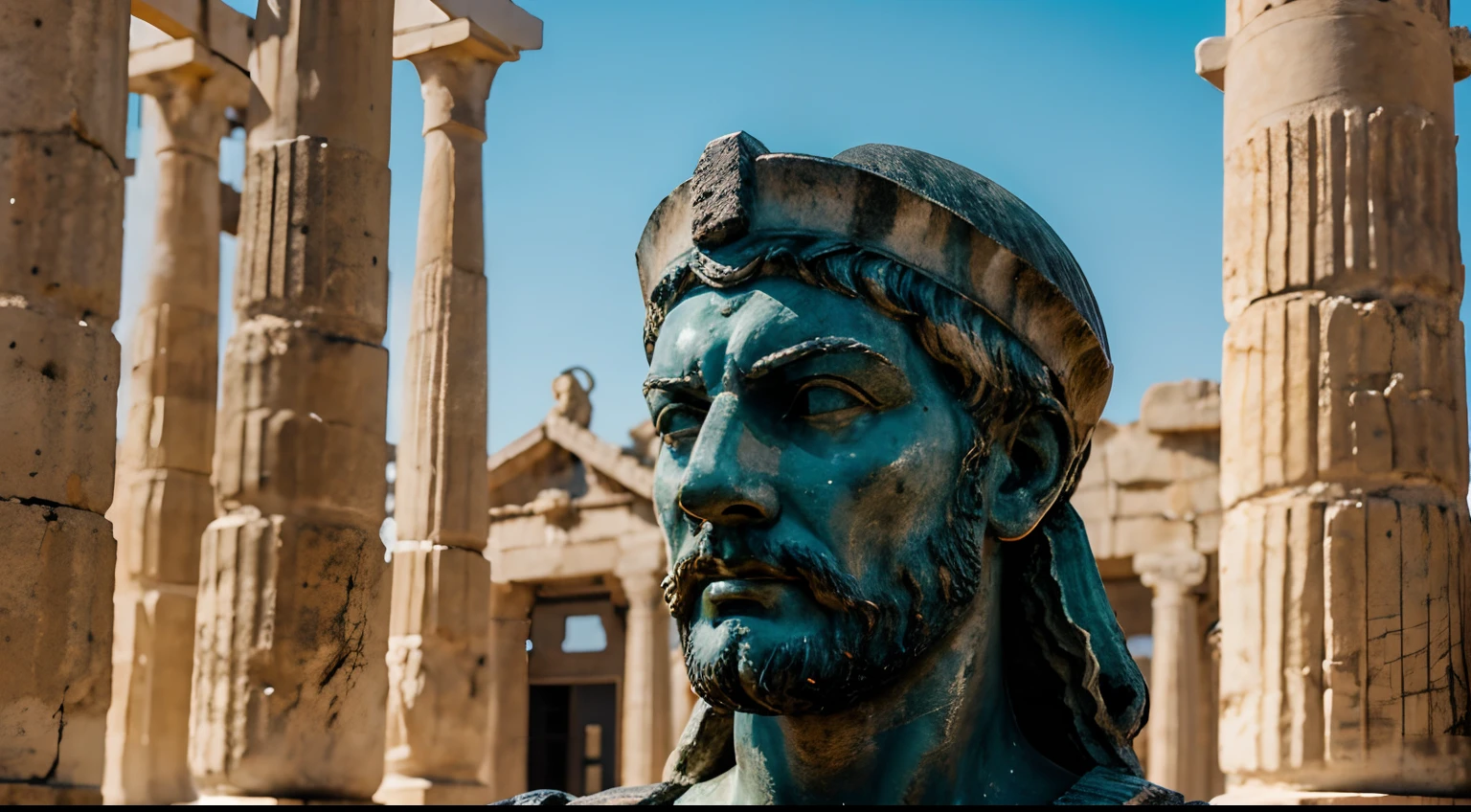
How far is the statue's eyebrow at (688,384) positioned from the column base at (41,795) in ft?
18.9

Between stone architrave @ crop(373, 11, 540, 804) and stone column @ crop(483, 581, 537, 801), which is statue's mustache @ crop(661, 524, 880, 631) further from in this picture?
stone column @ crop(483, 581, 537, 801)

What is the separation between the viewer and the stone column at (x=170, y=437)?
13.5 metres

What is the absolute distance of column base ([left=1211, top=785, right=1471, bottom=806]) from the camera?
766cm

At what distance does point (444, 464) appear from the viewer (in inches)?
575

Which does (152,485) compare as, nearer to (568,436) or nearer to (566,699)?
(568,436)

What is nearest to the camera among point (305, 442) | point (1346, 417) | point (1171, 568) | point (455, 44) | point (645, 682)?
point (1346, 417)

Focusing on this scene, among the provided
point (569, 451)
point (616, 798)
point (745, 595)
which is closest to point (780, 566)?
point (745, 595)

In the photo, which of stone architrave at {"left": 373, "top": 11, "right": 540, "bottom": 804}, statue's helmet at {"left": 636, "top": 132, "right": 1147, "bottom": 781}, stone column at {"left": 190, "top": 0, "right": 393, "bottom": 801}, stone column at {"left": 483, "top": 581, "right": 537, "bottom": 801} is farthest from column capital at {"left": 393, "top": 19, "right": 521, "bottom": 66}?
statue's helmet at {"left": 636, "top": 132, "right": 1147, "bottom": 781}

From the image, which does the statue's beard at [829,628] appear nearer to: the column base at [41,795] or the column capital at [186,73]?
the column base at [41,795]

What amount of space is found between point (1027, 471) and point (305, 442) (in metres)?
9.08

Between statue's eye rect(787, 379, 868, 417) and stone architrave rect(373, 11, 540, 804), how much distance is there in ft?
39.6

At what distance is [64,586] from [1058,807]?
641cm

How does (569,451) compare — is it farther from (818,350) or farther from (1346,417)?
(818,350)

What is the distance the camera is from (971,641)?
1894 millimetres
